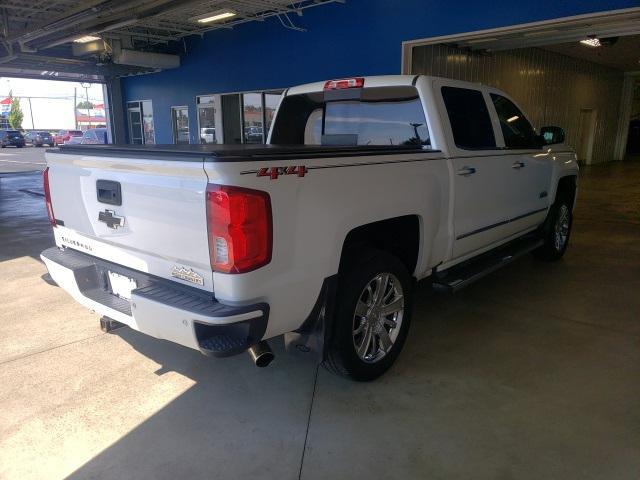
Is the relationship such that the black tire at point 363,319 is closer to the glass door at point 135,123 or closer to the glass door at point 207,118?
the glass door at point 207,118

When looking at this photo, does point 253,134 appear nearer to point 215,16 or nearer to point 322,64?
point 215,16

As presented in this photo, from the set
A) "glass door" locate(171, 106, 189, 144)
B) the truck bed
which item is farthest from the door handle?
"glass door" locate(171, 106, 189, 144)

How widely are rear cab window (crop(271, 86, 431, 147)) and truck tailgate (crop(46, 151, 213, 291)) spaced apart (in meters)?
2.04

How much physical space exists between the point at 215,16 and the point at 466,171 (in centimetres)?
909

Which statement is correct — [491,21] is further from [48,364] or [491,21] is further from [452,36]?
[48,364]

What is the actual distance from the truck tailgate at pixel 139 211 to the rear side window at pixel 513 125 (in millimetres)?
3273

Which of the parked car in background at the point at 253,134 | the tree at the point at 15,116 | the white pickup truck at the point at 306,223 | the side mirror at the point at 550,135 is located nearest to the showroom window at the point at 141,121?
the parked car in background at the point at 253,134

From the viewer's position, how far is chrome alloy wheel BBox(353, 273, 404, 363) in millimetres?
3174

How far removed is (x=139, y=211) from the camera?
8.77 feet

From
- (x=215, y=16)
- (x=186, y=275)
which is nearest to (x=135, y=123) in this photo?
(x=215, y=16)

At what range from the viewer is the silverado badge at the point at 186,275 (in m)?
2.50

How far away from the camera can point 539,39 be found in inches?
444

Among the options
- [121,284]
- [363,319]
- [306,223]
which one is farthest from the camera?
[363,319]

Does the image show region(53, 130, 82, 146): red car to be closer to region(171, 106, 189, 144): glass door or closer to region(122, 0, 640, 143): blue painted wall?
region(122, 0, 640, 143): blue painted wall
